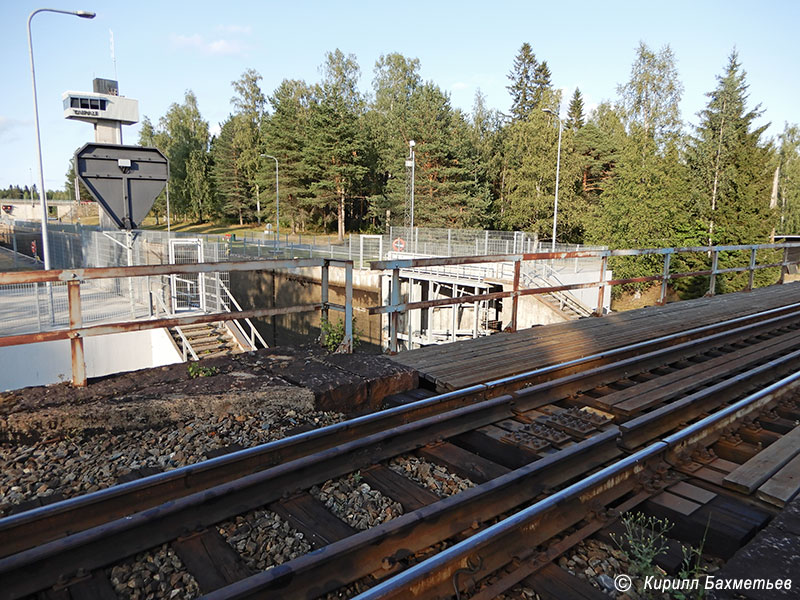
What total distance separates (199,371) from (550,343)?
14.2 ft

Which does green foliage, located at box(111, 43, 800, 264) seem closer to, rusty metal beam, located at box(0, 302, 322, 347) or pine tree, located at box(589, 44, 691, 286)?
pine tree, located at box(589, 44, 691, 286)

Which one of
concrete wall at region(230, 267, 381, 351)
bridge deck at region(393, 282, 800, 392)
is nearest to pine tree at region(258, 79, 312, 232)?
concrete wall at region(230, 267, 381, 351)

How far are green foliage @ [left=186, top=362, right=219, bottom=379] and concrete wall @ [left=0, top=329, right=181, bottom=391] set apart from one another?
23.0ft

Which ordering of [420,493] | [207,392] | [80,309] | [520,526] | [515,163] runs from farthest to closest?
1. [515,163]
2. [207,392]
3. [80,309]
4. [420,493]
5. [520,526]

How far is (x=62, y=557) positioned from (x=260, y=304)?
1201 inches

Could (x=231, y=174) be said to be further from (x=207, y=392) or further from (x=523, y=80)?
(x=207, y=392)

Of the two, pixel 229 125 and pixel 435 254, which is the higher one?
pixel 229 125

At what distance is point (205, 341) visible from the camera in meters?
15.0

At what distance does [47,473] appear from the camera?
3.49m

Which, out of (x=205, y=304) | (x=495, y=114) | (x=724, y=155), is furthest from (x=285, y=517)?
(x=495, y=114)

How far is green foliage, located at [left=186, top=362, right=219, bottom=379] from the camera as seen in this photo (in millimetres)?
5168

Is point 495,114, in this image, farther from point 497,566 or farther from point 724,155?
point 497,566

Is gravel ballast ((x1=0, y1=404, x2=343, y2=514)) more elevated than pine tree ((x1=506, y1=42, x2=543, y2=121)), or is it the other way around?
pine tree ((x1=506, y1=42, x2=543, y2=121))

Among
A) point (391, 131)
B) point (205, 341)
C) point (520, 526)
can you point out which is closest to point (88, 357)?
point (205, 341)
